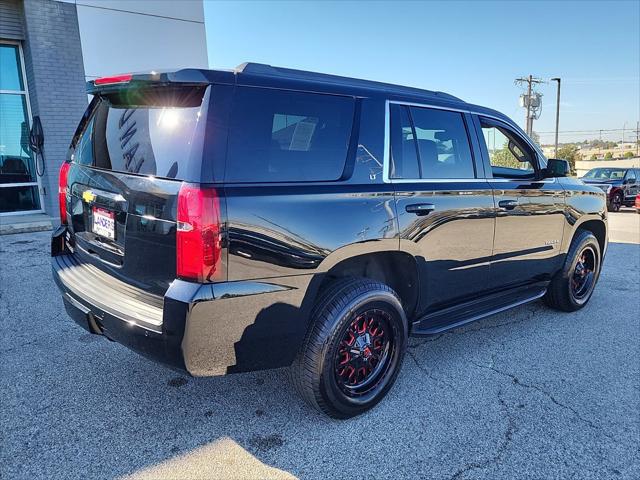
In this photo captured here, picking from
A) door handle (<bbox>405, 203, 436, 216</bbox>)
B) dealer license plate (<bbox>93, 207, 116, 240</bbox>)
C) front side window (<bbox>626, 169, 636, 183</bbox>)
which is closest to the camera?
dealer license plate (<bbox>93, 207, 116, 240</bbox>)

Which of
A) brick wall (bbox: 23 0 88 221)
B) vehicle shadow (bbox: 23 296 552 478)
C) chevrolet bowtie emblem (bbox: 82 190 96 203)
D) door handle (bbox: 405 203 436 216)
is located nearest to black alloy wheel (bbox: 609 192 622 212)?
vehicle shadow (bbox: 23 296 552 478)

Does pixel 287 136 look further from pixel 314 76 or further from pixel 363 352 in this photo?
pixel 363 352

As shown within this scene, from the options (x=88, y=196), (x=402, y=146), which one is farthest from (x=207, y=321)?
(x=402, y=146)

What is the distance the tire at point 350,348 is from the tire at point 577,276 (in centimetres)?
247

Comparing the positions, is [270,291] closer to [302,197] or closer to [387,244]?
[302,197]

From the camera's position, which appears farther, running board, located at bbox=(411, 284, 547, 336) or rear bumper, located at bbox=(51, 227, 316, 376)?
running board, located at bbox=(411, 284, 547, 336)

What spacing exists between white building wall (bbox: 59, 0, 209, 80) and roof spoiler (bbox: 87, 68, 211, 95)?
263 inches

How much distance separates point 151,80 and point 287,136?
0.76 meters

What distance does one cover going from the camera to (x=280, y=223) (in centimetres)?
235

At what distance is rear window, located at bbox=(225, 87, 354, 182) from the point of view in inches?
90.5

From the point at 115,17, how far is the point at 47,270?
19.7 ft

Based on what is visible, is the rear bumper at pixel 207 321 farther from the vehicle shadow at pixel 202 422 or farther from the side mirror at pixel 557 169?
the side mirror at pixel 557 169

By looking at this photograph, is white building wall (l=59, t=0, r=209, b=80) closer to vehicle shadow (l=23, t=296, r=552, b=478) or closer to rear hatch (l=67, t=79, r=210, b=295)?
rear hatch (l=67, t=79, r=210, b=295)

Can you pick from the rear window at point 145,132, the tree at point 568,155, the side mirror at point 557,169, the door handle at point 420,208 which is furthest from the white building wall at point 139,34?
the tree at point 568,155
